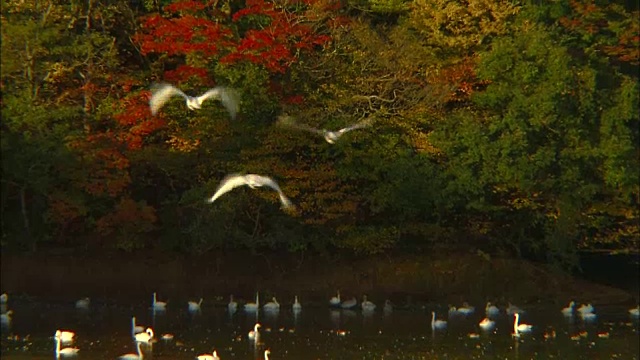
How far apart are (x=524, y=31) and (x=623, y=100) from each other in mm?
3012

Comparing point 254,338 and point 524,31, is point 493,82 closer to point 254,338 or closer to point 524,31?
point 524,31

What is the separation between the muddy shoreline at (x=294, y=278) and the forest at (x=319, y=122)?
49 centimetres

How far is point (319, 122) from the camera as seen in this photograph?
3278cm

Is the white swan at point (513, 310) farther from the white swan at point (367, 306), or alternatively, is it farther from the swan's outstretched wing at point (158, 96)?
the swan's outstretched wing at point (158, 96)

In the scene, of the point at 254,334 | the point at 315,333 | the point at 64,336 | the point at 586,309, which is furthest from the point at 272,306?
the point at 586,309

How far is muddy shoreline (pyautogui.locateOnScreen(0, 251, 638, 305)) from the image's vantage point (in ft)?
108

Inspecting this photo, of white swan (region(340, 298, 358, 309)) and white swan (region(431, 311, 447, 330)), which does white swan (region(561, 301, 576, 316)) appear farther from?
white swan (region(340, 298, 358, 309))

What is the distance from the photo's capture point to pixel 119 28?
3469cm

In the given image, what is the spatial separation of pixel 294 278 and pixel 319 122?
13.6 ft

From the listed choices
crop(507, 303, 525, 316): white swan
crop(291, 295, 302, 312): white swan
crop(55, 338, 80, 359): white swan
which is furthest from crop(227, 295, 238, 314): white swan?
crop(55, 338, 80, 359): white swan

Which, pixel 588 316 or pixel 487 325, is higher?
pixel 588 316

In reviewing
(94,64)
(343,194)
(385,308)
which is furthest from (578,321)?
(94,64)

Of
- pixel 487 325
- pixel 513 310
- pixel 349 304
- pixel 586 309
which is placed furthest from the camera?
pixel 349 304

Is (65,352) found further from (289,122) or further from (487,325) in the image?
(289,122)
